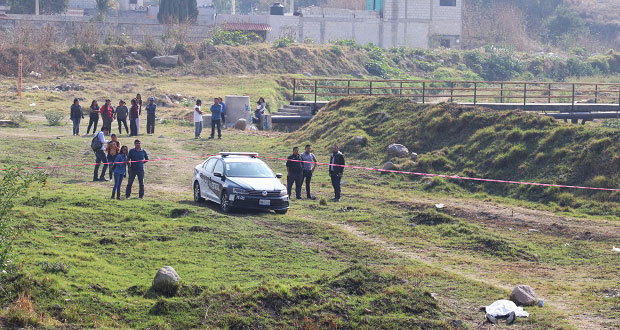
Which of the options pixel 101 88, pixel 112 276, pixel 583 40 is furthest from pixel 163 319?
pixel 583 40

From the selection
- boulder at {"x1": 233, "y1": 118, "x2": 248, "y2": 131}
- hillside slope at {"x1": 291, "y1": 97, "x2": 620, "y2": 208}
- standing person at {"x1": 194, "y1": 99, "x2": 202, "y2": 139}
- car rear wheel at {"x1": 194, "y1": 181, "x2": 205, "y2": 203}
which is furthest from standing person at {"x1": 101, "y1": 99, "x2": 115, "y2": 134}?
car rear wheel at {"x1": 194, "y1": 181, "x2": 205, "y2": 203}

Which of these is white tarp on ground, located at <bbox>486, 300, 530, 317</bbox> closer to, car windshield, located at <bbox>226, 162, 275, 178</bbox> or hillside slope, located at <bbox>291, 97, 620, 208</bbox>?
car windshield, located at <bbox>226, 162, 275, 178</bbox>

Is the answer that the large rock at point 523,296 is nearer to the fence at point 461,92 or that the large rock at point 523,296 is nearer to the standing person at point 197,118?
the standing person at point 197,118

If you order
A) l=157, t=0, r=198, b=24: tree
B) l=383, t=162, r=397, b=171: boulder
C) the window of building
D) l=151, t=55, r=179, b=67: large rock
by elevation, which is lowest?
l=383, t=162, r=397, b=171: boulder

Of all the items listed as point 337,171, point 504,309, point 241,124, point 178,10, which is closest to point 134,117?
point 241,124

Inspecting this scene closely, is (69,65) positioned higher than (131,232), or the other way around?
(69,65)

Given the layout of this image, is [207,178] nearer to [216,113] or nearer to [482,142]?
[482,142]

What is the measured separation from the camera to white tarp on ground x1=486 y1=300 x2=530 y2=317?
35.0 ft

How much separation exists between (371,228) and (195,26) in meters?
49.5

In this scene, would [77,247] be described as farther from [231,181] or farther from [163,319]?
[231,181]

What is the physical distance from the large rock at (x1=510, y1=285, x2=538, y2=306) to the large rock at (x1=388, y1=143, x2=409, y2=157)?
1467 centimetres

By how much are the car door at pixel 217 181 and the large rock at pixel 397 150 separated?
892 cm

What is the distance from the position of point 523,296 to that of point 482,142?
46.5 feet

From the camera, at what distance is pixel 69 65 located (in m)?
49.0
